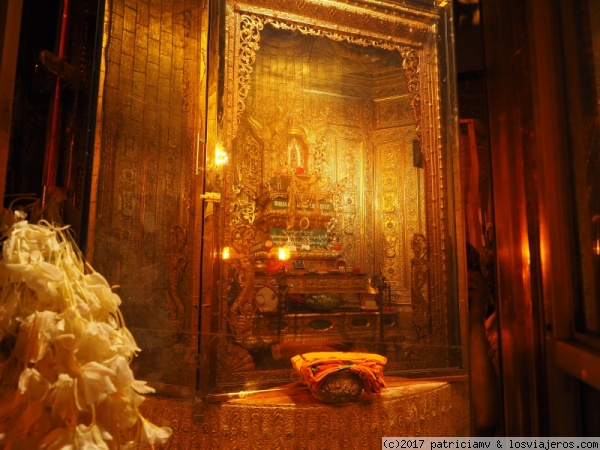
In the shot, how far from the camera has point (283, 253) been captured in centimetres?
160

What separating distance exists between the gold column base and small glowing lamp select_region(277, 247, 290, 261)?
1.79 feet

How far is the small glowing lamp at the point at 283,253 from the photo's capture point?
1.58m


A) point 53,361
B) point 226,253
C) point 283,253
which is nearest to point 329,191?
point 283,253

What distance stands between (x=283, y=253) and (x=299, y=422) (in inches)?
26.6

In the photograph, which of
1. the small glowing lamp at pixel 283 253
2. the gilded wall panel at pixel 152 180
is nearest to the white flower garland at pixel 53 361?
the gilded wall panel at pixel 152 180

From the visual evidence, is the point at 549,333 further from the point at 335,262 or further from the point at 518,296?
the point at 335,262

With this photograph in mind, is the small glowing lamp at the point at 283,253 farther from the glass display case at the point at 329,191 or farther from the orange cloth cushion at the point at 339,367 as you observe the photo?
the orange cloth cushion at the point at 339,367

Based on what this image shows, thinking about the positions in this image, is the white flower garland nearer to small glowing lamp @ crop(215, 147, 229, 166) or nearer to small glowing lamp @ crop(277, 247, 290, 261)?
small glowing lamp @ crop(215, 147, 229, 166)

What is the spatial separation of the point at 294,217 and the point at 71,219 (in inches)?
39.9

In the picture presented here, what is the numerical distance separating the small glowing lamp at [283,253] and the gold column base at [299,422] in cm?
55

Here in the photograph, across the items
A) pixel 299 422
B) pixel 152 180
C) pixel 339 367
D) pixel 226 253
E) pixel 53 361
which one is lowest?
pixel 299 422

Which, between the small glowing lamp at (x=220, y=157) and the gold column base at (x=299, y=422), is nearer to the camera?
the gold column base at (x=299, y=422)

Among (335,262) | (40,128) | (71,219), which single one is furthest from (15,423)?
(335,262)

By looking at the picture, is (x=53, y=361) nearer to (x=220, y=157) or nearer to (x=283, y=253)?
(x=220, y=157)
